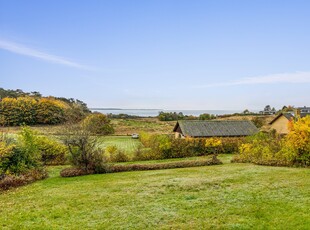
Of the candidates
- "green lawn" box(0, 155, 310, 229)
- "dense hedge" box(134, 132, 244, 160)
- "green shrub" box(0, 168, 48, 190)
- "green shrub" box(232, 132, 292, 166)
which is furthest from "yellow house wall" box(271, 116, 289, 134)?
"green shrub" box(0, 168, 48, 190)

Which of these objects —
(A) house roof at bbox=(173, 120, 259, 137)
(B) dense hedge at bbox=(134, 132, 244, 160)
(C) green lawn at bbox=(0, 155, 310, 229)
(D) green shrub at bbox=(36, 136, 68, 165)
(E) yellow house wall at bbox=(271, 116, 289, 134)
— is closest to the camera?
(C) green lawn at bbox=(0, 155, 310, 229)

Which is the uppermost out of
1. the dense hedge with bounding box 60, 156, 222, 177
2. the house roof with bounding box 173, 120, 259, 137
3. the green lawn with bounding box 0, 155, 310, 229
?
the house roof with bounding box 173, 120, 259, 137

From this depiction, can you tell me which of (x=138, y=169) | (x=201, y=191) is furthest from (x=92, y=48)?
(x=201, y=191)

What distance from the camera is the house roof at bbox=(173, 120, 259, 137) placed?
3962 centimetres

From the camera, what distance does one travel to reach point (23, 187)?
1648 cm

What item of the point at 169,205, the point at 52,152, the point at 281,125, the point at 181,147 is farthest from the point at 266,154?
the point at 281,125

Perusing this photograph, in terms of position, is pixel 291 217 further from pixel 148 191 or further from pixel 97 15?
pixel 97 15

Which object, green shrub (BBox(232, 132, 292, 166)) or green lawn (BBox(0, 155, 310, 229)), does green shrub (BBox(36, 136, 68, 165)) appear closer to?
green lawn (BBox(0, 155, 310, 229))

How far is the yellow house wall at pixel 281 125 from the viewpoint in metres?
48.0

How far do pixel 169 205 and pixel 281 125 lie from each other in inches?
1787

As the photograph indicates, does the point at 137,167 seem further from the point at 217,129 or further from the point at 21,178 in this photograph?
the point at 217,129

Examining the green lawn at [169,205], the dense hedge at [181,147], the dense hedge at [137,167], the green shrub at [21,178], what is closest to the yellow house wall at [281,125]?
the dense hedge at [181,147]

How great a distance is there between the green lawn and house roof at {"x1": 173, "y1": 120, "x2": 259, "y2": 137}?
957 inches

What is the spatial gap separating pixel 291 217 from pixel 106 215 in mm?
6275
